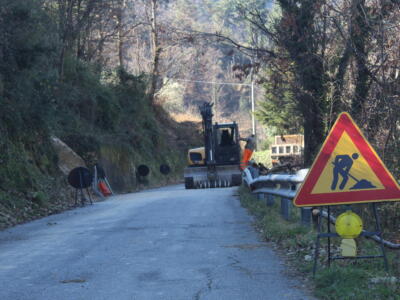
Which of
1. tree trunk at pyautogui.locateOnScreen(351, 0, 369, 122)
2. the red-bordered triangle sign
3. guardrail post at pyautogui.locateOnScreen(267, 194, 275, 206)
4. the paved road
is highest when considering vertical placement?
tree trunk at pyautogui.locateOnScreen(351, 0, 369, 122)

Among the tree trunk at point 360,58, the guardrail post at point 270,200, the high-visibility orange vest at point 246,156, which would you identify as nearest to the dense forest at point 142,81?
the tree trunk at point 360,58

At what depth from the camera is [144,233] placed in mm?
11562

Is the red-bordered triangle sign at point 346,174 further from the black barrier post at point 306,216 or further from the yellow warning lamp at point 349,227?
the black barrier post at point 306,216

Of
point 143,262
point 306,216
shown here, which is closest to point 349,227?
point 143,262

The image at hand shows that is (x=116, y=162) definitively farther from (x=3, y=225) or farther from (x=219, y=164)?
(x=3, y=225)

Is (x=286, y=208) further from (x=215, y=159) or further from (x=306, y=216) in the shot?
(x=215, y=159)

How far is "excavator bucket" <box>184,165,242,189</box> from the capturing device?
31266 millimetres

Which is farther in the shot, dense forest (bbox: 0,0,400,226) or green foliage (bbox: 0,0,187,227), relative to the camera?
green foliage (bbox: 0,0,187,227)

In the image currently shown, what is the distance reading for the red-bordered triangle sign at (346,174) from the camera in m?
6.72

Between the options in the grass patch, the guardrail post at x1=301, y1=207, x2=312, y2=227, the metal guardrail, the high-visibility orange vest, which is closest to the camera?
the grass patch

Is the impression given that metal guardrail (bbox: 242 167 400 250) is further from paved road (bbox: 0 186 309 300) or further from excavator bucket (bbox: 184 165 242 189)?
excavator bucket (bbox: 184 165 242 189)

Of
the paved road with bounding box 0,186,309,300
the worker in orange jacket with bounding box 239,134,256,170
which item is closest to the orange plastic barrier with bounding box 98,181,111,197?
the worker in orange jacket with bounding box 239,134,256,170

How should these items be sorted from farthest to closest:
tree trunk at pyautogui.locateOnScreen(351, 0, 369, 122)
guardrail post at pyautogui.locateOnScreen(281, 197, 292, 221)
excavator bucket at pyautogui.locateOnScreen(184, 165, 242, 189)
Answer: excavator bucket at pyautogui.locateOnScreen(184, 165, 242, 189), guardrail post at pyautogui.locateOnScreen(281, 197, 292, 221), tree trunk at pyautogui.locateOnScreen(351, 0, 369, 122)

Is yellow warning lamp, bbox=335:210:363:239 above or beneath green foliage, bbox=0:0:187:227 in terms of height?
beneath
